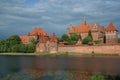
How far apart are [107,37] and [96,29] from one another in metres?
5.78

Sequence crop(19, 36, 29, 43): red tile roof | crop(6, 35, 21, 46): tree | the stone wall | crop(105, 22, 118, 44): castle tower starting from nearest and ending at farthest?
the stone wall < crop(105, 22, 118, 44): castle tower < crop(6, 35, 21, 46): tree < crop(19, 36, 29, 43): red tile roof

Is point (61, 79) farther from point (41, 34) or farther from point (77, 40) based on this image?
point (41, 34)

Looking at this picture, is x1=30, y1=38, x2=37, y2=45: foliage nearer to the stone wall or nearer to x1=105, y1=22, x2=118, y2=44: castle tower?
the stone wall

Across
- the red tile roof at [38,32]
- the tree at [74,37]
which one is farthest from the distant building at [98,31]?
the red tile roof at [38,32]

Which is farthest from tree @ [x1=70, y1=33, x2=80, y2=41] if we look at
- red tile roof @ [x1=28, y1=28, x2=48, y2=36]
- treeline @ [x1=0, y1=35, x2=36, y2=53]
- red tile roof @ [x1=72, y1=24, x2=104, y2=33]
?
treeline @ [x1=0, y1=35, x2=36, y2=53]

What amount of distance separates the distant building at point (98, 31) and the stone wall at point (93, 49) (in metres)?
8.70

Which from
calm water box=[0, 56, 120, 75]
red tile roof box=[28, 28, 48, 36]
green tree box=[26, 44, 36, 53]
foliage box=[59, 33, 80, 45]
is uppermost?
red tile roof box=[28, 28, 48, 36]

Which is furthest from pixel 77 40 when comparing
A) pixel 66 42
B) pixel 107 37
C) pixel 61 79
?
pixel 61 79

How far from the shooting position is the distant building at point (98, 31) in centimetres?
6300

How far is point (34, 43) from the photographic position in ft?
232

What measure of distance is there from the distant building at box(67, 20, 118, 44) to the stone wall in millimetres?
8697

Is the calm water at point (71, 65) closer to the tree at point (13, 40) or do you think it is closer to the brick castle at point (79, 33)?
the brick castle at point (79, 33)

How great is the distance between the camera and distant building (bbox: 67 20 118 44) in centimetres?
6300

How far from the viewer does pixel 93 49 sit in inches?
2215
